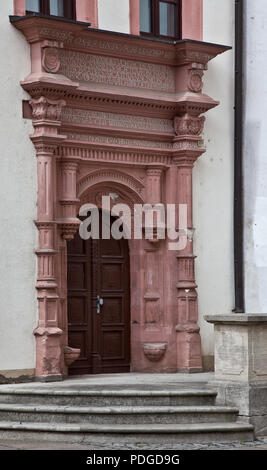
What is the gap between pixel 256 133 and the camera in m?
18.0

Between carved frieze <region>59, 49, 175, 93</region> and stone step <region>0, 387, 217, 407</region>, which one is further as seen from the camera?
carved frieze <region>59, 49, 175, 93</region>

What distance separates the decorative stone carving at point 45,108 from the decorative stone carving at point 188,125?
2.10 metres

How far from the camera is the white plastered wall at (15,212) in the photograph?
1577 centimetres

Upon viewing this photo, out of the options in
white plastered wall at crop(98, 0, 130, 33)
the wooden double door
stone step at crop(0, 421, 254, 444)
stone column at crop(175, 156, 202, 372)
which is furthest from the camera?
stone column at crop(175, 156, 202, 372)

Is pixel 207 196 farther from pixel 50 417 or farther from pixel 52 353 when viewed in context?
pixel 50 417

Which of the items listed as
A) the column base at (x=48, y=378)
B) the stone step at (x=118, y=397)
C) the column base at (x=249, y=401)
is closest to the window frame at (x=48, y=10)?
the column base at (x=48, y=378)

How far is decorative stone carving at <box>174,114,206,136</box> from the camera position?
1756 centimetres

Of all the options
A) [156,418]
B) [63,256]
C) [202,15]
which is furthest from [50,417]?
[202,15]

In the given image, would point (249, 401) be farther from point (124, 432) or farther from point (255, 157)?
point (255, 157)

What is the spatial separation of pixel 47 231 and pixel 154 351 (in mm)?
2477

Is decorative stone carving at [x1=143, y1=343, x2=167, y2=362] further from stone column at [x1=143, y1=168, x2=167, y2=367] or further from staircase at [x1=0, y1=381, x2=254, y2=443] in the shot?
staircase at [x1=0, y1=381, x2=254, y2=443]

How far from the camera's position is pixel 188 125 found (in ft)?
57.7

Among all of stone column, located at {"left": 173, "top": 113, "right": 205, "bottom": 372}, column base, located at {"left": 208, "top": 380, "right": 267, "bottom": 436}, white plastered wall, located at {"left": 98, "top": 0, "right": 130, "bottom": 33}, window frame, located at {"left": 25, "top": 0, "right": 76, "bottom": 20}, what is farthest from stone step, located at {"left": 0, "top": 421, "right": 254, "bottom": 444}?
white plastered wall, located at {"left": 98, "top": 0, "right": 130, "bottom": 33}

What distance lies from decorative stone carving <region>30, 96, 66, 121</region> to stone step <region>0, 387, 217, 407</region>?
12.0 ft
